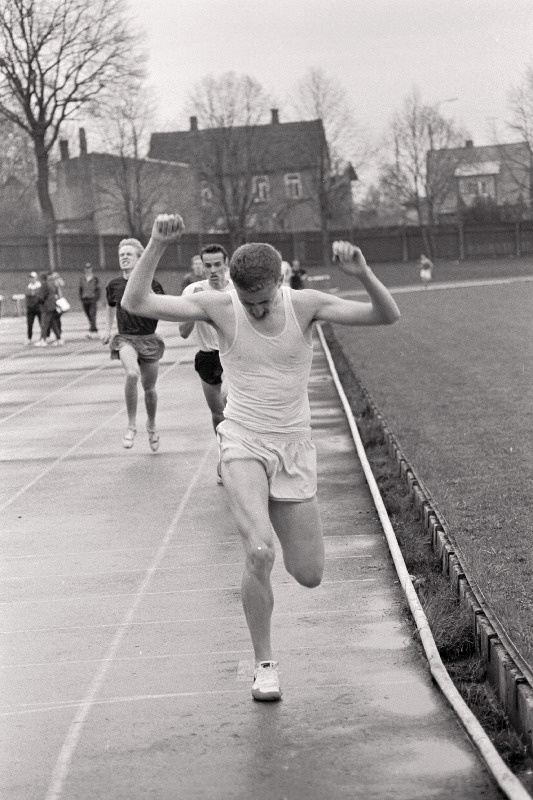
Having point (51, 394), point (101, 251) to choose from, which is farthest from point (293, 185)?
point (51, 394)

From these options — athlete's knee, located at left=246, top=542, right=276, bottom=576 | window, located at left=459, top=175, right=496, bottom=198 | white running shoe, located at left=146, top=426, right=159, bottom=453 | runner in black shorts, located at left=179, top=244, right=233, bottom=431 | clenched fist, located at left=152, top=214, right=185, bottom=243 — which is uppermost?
window, located at left=459, top=175, right=496, bottom=198

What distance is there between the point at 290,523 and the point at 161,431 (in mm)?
9690

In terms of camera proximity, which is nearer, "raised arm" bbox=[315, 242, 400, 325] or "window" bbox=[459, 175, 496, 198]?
"raised arm" bbox=[315, 242, 400, 325]

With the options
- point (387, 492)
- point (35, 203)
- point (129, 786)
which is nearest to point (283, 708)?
point (129, 786)

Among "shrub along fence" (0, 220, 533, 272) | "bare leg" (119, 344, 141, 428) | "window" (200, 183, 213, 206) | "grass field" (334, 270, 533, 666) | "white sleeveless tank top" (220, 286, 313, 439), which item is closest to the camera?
"white sleeveless tank top" (220, 286, 313, 439)

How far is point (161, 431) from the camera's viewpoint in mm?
15555

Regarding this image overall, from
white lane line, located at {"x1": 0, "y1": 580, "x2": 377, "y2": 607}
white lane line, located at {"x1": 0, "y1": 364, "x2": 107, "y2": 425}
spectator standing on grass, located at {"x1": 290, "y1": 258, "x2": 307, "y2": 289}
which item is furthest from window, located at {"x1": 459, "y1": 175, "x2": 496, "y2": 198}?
white lane line, located at {"x1": 0, "y1": 580, "x2": 377, "y2": 607}

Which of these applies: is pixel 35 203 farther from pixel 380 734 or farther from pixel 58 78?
pixel 380 734

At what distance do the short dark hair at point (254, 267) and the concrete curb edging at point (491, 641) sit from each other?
1842 mm

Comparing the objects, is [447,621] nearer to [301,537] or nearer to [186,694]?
[301,537]

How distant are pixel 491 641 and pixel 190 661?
1461mm

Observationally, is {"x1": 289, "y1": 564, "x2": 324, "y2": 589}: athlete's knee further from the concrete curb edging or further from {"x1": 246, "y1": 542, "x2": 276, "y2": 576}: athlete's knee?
the concrete curb edging

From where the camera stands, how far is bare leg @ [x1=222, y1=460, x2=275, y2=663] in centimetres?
573

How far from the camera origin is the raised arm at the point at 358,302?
551 centimetres
